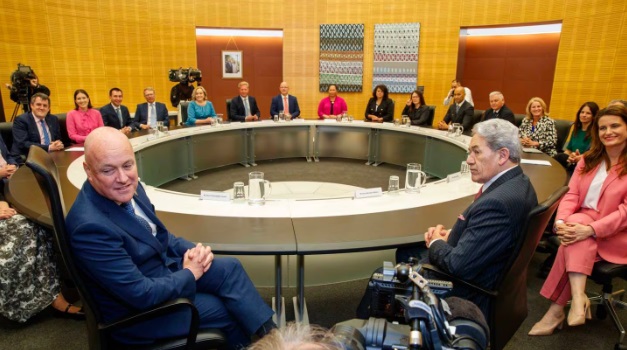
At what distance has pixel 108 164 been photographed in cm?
149

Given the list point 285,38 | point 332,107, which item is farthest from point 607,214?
point 285,38

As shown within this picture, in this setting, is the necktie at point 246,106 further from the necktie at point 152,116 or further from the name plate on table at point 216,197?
the name plate on table at point 216,197

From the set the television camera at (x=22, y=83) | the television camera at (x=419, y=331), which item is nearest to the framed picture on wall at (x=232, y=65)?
the television camera at (x=22, y=83)

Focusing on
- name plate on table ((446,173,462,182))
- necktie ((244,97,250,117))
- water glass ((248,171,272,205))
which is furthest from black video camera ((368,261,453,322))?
necktie ((244,97,250,117))

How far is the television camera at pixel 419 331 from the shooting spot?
83 centimetres

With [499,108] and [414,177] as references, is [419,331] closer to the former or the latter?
[414,177]

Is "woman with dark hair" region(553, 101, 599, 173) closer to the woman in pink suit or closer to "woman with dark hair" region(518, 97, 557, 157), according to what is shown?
"woman with dark hair" region(518, 97, 557, 157)

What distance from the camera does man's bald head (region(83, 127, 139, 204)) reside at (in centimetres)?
149

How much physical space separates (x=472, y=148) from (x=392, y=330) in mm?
1314

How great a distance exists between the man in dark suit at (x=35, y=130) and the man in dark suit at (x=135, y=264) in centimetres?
292

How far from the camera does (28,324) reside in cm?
252

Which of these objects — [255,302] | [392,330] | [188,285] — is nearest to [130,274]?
[188,285]

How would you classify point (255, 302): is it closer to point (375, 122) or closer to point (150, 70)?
point (375, 122)

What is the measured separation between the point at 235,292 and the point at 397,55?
7.82m
